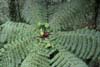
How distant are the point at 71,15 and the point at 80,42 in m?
0.43

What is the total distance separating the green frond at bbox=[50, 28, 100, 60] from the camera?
2023 millimetres

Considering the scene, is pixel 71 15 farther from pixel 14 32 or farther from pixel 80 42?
pixel 14 32

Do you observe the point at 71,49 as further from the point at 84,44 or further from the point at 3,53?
the point at 3,53

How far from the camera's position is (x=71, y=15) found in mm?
2426

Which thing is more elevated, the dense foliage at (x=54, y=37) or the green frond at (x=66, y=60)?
the dense foliage at (x=54, y=37)

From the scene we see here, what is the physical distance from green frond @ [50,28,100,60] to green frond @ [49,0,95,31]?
189 millimetres

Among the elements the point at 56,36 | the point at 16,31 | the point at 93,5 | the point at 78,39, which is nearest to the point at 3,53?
the point at 16,31

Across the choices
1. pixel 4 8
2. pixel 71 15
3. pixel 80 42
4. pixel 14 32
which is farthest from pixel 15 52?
pixel 4 8

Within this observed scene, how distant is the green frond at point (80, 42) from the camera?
2.02 metres

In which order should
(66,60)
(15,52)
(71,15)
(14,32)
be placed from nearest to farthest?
(66,60), (15,52), (14,32), (71,15)

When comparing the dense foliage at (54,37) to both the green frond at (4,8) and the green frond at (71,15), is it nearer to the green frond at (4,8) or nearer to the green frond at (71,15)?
the green frond at (71,15)

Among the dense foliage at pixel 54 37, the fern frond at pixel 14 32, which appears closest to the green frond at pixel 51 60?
the dense foliage at pixel 54 37

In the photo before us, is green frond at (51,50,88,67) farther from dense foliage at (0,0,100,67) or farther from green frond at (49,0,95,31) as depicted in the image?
green frond at (49,0,95,31)

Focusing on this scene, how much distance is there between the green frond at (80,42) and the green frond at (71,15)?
0.19 metres
